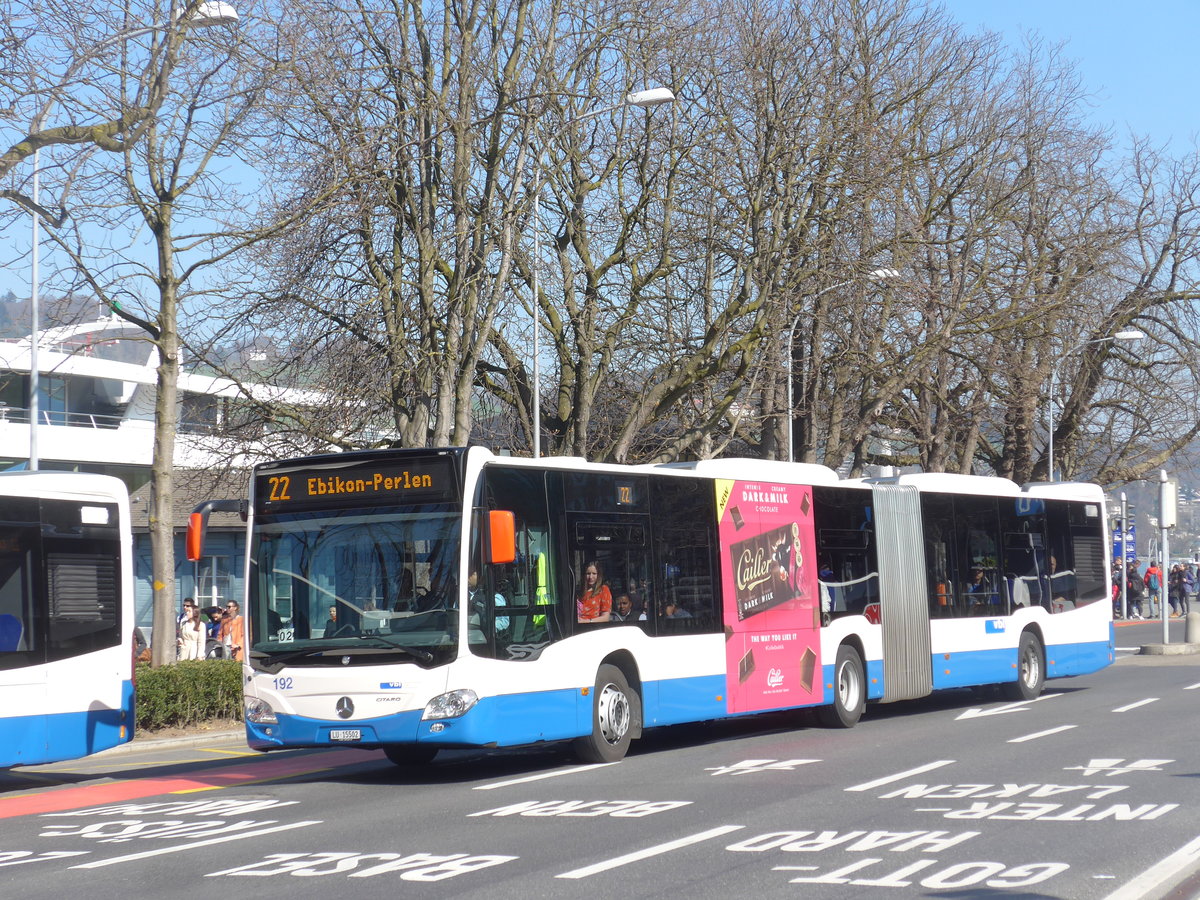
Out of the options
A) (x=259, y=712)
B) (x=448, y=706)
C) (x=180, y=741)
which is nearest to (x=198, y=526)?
(x=259, y=712)

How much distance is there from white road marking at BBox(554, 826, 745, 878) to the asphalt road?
0.08 feet

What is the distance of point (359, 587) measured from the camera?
12.9 meters

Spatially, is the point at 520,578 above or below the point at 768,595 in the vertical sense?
above

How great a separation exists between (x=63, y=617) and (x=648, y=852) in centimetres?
719

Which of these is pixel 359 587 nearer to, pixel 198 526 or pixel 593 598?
pixel 198 526

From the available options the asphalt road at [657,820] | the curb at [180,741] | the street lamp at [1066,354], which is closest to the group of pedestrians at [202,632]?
the curb at [180,741]

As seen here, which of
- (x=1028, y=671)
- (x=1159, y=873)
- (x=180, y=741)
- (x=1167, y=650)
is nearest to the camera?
(x=1159, y=873)

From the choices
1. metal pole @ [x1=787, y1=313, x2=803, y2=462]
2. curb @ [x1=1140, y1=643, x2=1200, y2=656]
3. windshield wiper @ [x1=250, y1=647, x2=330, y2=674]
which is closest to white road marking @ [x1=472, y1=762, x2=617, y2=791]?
windshield wiper @ [x1=250, y1=647, x2=330, y2=674]

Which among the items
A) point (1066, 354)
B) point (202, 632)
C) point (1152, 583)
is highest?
point (1066, 354)

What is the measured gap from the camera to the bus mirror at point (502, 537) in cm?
1248

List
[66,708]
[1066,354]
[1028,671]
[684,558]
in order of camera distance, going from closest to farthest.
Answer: [66,708], [684,558], [1028,671], [1066,354]

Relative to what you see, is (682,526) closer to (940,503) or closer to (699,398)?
(940,503)

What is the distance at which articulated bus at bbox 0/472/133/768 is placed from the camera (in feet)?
43.4

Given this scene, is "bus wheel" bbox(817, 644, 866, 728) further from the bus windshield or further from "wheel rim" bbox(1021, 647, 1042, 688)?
the bus windshield
